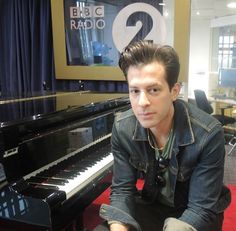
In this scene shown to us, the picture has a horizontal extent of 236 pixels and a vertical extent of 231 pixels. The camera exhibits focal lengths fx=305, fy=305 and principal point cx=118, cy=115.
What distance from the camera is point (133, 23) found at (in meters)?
3.57

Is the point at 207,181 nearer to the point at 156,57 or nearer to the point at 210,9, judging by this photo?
the point at 156,57

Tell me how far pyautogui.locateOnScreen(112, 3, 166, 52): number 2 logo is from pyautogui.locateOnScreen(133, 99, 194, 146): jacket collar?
2303mm

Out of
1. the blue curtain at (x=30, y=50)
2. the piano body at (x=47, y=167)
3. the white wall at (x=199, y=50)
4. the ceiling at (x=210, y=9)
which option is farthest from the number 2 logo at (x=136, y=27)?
the white wall at (x=199, y=50)

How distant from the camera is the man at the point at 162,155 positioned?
45.5 inches

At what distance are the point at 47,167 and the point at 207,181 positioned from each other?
88 centimetres

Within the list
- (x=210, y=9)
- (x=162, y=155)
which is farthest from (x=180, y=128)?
(x=210, y=9)

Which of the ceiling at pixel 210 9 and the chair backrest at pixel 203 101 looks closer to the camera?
the chair backrest at pixel 203 101

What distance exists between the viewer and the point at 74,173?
1.72m

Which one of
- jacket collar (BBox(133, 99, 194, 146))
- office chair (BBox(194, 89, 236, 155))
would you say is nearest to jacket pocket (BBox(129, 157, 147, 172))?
jacket collar (BBox(133, 99, 194, 146))

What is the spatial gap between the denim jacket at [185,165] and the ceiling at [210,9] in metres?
5.07

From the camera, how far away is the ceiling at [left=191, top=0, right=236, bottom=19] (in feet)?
19.3

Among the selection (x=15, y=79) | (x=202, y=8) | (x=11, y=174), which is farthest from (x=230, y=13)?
(x=11, y=174)

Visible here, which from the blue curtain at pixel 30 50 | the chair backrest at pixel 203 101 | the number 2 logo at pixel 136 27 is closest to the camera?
the number 2 logo at pixel 136 27

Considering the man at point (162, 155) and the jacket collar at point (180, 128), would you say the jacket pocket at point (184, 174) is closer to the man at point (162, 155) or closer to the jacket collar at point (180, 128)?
the man at point (162, 155)
